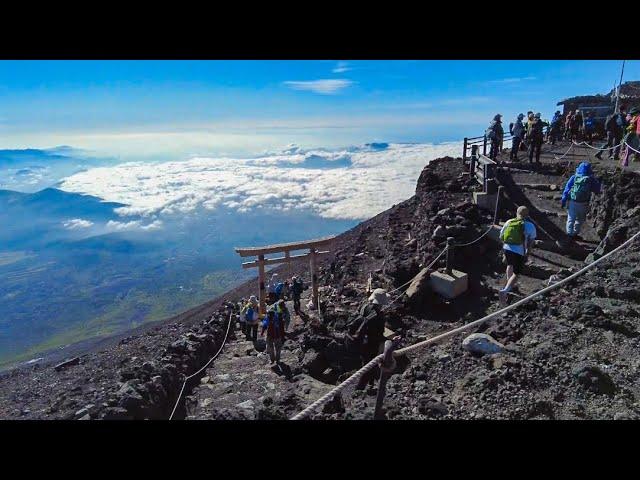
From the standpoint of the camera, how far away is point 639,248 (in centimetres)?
793

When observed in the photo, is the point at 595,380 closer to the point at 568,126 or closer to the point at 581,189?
the point at 581,189

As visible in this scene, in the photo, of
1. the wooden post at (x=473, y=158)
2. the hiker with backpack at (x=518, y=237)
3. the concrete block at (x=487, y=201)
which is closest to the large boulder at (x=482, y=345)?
the hiker with backpack at (x=518, y=237)

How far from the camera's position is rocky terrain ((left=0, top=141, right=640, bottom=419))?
5309 mm

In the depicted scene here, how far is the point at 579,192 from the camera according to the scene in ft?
29.8

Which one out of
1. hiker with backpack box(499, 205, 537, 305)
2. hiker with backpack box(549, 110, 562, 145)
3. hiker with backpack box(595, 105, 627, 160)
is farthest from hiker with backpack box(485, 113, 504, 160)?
hiker with backpack box(499, 205, 537, 305)

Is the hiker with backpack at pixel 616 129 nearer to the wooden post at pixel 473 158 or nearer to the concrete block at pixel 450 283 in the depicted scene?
the wooden post at pixel 473 158

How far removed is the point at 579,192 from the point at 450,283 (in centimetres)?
343

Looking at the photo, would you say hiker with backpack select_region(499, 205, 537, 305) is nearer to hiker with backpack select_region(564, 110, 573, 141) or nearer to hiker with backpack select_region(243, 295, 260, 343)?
hiker with backpack select_region(243, 295, 260, 343)

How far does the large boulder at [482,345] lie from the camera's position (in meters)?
6.45

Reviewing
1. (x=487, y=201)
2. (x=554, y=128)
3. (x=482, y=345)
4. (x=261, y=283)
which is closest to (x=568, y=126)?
(x=554, y=128)

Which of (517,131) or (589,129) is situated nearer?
(517,131)
